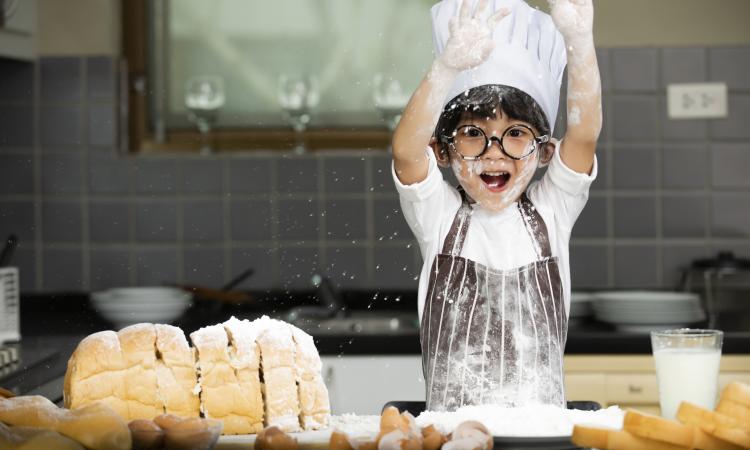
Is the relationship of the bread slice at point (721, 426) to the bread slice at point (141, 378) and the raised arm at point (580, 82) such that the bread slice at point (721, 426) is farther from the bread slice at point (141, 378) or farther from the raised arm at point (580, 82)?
the bread slice at point (141, 378)

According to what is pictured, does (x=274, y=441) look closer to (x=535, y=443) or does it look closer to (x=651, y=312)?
(x=535, y=443)

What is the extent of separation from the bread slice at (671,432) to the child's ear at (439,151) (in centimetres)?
30

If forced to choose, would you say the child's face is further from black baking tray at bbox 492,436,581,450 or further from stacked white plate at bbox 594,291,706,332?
stacked white plate at bbox 594,291,706,332

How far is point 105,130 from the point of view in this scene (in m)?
2.03

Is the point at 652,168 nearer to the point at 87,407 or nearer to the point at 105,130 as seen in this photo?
the point at 105,130

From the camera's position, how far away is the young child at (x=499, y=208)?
3.04 feet

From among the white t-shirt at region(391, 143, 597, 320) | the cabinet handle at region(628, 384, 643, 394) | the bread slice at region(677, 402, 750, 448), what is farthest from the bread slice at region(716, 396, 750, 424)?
the cabinet handle at region(628, 384, 643, 394)

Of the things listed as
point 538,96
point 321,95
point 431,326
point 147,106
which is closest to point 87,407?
point 431,326

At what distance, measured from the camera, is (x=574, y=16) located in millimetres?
858

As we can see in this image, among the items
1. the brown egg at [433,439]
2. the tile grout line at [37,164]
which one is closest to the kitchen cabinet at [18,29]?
the tile grout line at [37,164]

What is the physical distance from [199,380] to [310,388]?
90mm

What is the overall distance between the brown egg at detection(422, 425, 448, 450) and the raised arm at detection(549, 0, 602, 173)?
0.94ft

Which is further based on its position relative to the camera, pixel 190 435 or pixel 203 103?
pixel 203 103

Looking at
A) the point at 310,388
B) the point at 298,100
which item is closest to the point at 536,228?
the point at 310,388
